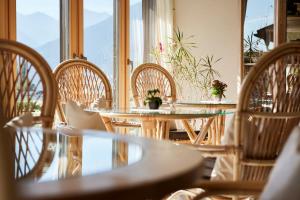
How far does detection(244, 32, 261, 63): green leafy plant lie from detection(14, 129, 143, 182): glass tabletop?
15.3 ft

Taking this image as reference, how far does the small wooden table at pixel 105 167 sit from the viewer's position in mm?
752

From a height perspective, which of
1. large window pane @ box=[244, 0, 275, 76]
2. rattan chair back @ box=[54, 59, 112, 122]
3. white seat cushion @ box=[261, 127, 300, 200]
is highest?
large window pane @ box=[244, 0, 275, 76]

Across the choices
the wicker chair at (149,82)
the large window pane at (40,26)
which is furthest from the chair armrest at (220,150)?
the large window pane at (40,26)

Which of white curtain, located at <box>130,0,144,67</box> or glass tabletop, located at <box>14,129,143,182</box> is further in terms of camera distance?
white curtain, located at <box>130,0,144,67</box>

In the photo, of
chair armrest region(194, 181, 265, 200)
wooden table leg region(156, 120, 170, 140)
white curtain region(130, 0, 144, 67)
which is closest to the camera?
chair armrest region(194, 181, 265, 200)

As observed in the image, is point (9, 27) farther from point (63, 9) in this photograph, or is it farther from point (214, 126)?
point (214, 126)

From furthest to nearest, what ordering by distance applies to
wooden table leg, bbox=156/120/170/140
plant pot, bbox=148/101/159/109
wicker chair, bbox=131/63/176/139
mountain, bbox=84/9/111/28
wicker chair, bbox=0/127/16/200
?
mountain, bbox=84/9/111/28 < wicker chair, bbox=131/63/176/139 < wooden table leg, bbox=156/120/170/140 < plant pot, bbox=148/101/159/109 < wicker chair, bbox=0/127/16/200

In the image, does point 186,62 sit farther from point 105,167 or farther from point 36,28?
point 105,167

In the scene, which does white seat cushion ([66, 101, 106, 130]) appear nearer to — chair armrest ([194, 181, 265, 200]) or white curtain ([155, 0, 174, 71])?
chair armrest ([194, 181, 265, 200])

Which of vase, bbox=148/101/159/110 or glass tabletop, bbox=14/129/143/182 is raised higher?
vase, bbox=148/101/159/110

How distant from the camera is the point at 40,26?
4699 millimetres

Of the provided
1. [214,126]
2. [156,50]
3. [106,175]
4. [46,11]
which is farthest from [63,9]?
[106,175]

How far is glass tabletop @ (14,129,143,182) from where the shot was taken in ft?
3.59

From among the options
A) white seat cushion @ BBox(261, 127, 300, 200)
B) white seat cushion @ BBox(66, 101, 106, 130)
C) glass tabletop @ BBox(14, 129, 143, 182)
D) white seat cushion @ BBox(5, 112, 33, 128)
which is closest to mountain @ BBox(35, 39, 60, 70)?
white seat cushion @ BBox(66, 101, 106, 130)
